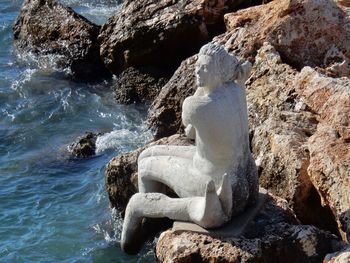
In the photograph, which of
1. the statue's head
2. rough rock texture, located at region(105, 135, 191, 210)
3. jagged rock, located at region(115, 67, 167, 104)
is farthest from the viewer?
jagged rock, located at region(115, 67, 167, 104)

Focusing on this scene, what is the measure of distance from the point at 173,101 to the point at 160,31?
308 cm

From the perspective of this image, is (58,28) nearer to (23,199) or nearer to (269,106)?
(23,199)

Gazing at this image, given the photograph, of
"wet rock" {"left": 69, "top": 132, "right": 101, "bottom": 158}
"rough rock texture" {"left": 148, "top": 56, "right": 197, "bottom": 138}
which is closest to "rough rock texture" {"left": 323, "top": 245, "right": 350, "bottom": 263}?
"rough rock texture" {"left": 148, "top": 56, "right": 197, "bottom": 138}

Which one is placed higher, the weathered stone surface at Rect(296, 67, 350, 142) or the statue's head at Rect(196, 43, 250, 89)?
the statue's head at Rect(196, 43, 250, 89)

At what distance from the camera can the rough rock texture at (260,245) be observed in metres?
7.50

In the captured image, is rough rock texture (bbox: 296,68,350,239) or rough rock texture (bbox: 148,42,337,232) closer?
rough rock texture (bbox: 296,68,350,239)

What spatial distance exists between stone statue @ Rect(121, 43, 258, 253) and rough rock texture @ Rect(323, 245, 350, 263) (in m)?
1.11

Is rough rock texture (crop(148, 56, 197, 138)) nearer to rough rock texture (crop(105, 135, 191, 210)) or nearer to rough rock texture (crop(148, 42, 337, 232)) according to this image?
rough rock texture (crop(148, 42, 337, 232))

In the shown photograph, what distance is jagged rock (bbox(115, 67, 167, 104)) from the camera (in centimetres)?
1523

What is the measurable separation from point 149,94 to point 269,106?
5452 mm

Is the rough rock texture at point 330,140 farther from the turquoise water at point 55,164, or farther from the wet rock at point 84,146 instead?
the wet rock at point 84,146

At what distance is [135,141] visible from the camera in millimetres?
13711

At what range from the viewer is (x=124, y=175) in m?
10.1

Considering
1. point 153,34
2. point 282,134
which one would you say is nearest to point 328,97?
point 282,134
